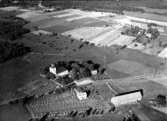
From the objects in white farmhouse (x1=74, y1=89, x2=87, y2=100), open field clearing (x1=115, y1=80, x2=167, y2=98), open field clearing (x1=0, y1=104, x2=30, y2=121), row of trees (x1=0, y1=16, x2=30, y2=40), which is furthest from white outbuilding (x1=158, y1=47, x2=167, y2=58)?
row of trees (x1=0, y1=16, x2=30, y2=40)

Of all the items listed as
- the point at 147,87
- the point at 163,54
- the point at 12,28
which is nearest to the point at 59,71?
the point at 147,87

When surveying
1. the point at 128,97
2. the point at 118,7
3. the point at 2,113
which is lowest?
the point at 2,113

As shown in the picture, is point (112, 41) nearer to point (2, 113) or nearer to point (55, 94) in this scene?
point (55, 94)

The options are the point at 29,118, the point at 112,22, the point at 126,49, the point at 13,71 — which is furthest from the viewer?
the point at 112,22

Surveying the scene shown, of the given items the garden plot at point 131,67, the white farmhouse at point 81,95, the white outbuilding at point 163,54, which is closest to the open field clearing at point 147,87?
the garden plot at point 131,67

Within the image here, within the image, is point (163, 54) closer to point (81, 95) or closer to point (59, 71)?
point (59, 71)

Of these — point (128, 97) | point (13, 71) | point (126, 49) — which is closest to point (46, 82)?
point (13, 71)

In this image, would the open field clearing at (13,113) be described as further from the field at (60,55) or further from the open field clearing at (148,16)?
the open field clearing at (148,16)
